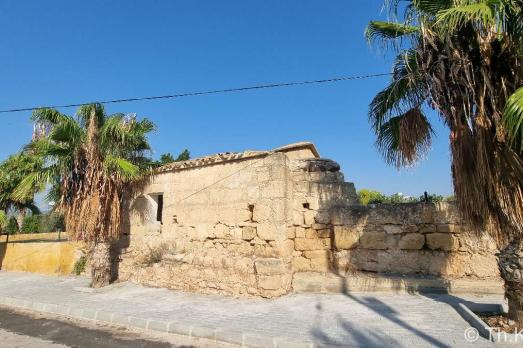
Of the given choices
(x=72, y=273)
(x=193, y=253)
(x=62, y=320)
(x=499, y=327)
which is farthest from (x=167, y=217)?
(x=499, y=327)

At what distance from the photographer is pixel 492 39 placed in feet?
14.7

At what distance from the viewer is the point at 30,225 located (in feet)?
84.8

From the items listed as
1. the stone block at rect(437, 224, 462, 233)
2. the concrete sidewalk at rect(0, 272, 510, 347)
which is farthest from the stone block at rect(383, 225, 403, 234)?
the concrete sidewalk at rect(0, 272, 510, 347)

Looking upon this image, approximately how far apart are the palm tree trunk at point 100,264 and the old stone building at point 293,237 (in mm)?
925

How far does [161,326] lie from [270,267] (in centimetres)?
250

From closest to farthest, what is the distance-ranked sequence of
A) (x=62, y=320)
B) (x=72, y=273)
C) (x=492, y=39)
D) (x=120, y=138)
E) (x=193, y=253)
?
1. (x=492, y=39)
2. (x=62, y=320)
3. (x=193, y=253)
4. (x=120, y=138)
5. (x=72, y=273)

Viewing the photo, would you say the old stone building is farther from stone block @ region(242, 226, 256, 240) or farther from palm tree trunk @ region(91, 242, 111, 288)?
palm tree trunk @ region(91, 242, 111, 288)

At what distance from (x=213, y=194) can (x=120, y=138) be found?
10.2 feet

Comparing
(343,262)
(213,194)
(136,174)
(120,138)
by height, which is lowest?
(343,262)

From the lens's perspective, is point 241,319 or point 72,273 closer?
point 241,319

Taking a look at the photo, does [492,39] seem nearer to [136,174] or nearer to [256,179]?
[256,179]

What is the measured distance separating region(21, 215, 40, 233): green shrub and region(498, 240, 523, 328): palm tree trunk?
29.3 meters

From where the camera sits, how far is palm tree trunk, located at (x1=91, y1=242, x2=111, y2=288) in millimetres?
9148

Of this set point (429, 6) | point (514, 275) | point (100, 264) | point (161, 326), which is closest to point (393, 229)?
point (514, 275)
